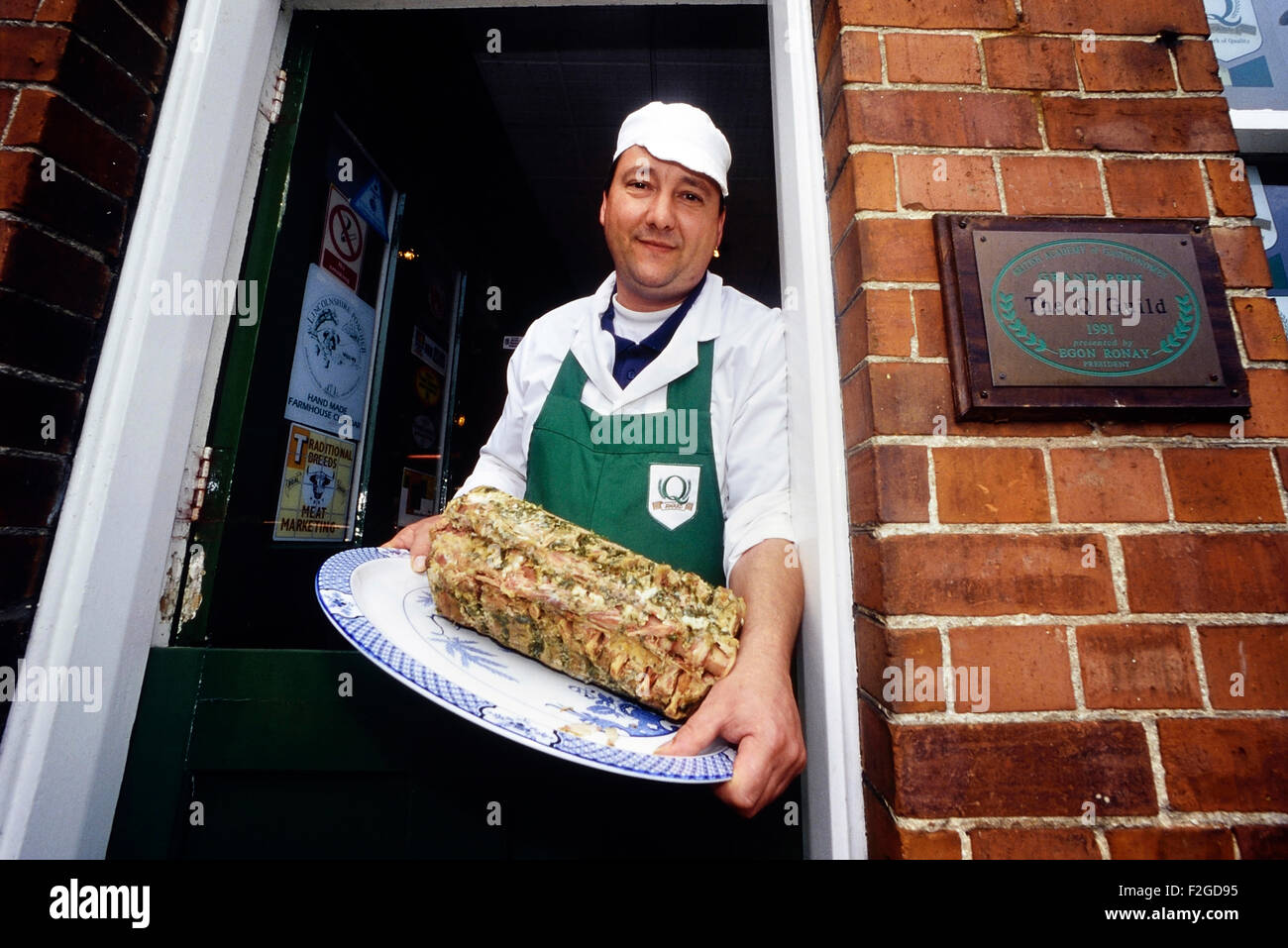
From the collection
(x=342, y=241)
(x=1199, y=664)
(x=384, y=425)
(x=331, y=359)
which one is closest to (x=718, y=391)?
(x=1199, y=664)

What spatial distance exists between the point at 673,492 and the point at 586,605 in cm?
46

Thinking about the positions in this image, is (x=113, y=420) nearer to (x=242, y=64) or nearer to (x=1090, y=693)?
(x=242, y=64)

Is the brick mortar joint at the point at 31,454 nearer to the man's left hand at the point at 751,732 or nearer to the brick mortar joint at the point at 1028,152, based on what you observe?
the man's left hand at the point at 751,732

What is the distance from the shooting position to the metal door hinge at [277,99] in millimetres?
1527

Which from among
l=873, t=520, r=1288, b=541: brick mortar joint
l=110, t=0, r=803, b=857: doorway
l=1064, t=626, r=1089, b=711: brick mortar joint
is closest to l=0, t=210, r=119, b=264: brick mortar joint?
l=110, t=0, r=803, b=857: doorway

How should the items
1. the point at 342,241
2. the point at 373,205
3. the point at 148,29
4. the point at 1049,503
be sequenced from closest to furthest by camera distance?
the point at 1049,503
the point at 148,29
the point at 342,241
the point at 373,205

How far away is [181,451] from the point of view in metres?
1.33

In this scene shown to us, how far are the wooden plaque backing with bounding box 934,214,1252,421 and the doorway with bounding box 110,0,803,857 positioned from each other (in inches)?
38.5

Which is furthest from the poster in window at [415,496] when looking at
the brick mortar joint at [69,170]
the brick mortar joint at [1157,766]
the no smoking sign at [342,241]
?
the brick mortar joint at [1157,766]

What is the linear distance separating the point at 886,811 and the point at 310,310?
1.96m

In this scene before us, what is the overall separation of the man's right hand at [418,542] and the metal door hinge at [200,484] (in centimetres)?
46

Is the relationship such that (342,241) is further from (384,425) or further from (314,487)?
(314,487)

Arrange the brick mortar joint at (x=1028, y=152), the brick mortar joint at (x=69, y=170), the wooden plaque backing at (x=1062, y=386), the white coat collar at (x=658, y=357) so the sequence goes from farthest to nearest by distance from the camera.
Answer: the white coat collar at (x=658, y=357) < the brick mortar joint at (x=69, y=170) < the brick mortar joint at (x=1028, y=152) < the wooden plaque backing at (x=1062, y=386)

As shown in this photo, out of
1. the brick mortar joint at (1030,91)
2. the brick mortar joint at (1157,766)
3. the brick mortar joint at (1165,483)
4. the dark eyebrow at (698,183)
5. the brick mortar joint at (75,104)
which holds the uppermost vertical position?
the dark eyebrow at (698,183)
